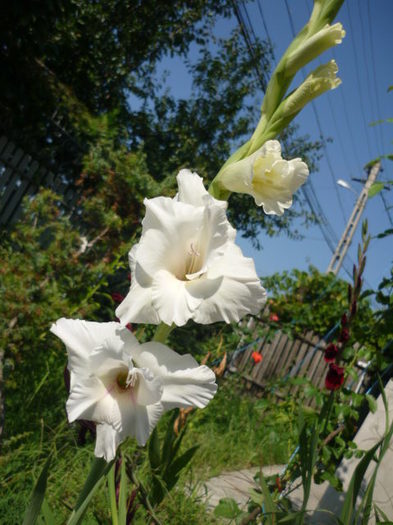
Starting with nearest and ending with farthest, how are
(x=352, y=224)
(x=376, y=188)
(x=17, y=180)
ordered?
(x=376, y=188) → (x=17, y=180) → (x=352, y=224)

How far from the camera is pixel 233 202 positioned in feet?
29.2

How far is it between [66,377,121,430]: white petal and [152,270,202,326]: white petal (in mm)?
161

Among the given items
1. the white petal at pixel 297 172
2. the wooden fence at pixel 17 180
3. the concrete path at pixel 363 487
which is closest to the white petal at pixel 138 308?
the white petal at pixel 297 172

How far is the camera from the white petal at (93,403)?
72 cm

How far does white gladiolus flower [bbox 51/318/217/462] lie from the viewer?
740 mm

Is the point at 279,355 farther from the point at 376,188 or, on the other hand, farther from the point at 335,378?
the point at 335,378

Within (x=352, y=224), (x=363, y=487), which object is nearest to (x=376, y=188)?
(x=363, y=487)

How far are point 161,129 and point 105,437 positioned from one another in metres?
7.93

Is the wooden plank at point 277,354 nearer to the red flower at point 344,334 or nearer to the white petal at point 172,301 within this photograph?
the red flower at point 344,334

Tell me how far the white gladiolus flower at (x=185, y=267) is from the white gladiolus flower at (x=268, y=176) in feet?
0.25

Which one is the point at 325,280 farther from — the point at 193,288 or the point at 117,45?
the point at 193,288

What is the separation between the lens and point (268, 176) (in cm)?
91

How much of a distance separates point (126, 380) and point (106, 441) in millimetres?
96

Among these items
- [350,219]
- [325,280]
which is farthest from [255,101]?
[350,219]
